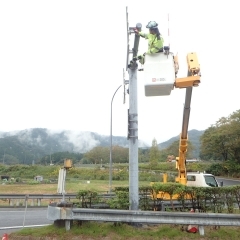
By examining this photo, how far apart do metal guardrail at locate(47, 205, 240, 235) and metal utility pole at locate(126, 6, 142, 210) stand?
855mm

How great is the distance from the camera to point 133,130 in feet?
28.9

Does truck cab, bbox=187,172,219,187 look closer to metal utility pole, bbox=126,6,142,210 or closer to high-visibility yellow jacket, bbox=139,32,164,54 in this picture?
metal utility pole, bbox=126,6,142,210

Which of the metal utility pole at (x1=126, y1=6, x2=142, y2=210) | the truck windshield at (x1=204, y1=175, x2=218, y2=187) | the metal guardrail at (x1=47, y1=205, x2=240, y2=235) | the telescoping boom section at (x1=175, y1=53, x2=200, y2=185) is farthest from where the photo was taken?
the truck windshield at (x1=204, y1=175, x2=218, y2=187)

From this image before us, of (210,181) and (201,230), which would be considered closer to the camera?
(201,230)

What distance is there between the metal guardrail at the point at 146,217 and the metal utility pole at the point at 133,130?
2.81ft

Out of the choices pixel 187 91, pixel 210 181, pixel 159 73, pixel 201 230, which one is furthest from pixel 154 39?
pixel 210 181

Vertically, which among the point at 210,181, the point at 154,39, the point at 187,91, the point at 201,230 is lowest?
the point at 201,230

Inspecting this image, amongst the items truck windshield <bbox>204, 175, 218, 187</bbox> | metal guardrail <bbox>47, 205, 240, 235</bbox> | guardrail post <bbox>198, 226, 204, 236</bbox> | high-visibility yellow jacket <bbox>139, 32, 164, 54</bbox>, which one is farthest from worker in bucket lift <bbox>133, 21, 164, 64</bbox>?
truck windshield <bbox>204, 175, 218, 187</bbox>

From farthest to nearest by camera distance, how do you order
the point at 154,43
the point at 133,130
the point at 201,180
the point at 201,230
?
the point at 201,180
the point at 133,130
the point at 154,43
the point at 201,230

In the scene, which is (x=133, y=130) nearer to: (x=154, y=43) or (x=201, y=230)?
(x=154, y=43)

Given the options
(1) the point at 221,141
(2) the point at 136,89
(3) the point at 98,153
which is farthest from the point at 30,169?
(2) the point at 136,89

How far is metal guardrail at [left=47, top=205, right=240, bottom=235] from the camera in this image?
755cm

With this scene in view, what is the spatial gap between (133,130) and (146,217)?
2.50 m

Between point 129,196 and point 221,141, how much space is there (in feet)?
154
